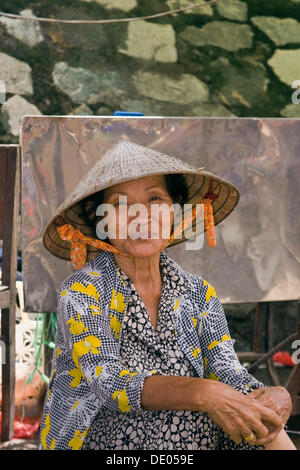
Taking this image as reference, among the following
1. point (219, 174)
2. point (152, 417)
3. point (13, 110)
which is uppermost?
point (13, 110)

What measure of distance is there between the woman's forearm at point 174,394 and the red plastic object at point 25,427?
1554mm

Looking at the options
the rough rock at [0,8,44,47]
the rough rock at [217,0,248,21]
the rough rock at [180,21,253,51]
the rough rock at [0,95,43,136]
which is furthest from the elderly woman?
the rough rock at [217,0,248,21]

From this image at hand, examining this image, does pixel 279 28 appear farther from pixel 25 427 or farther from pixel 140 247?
pixel 140 247

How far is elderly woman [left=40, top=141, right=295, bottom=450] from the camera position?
1.52 meters

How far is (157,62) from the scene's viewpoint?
390cm

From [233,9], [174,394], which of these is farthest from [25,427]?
[233,9]

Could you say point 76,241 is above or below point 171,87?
below

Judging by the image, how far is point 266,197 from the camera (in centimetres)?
296

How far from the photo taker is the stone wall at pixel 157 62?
376 centimetres

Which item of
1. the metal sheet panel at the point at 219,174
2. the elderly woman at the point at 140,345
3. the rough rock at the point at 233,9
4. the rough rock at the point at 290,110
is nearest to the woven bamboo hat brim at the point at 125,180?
the elderly woman at the point at 140,345

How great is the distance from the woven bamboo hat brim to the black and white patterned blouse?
0.77ft

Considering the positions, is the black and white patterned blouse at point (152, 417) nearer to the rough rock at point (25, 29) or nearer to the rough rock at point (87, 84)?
the rough rock at point (87, 84)

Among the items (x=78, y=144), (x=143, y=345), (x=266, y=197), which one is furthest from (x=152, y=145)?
(x=143, y=345)

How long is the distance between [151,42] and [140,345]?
8.46 feet
